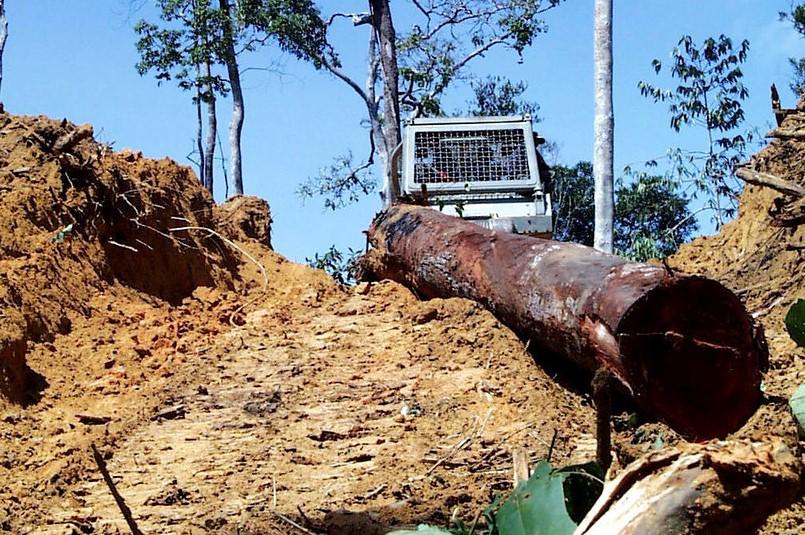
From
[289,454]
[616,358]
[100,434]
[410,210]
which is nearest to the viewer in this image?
[616,358]

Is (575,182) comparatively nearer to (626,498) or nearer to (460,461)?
(460,461)

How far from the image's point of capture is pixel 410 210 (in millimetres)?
9547

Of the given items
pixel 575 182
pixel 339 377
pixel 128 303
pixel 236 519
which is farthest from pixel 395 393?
pixel 575 182

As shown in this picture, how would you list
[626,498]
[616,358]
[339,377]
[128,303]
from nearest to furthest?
1. [626,498]
2. [616,358]
3. [339,377]
4. [128,303]

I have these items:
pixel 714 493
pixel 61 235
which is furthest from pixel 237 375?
pixel 714 493

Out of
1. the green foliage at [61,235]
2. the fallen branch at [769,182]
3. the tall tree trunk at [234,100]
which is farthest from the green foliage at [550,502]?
the tall tree trunk at [234,100]

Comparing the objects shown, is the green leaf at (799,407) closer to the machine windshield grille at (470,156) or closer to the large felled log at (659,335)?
the large felled log at (659,335)

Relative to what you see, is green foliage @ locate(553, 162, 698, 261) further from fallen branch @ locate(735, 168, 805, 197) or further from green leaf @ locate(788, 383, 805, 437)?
green leaf @ locate(788, 383, 805, 437)

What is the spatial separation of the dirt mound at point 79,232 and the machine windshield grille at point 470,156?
8.78ft

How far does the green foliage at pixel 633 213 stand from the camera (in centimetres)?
1744

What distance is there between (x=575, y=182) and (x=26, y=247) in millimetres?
19116

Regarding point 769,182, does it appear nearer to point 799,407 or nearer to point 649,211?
point 799,407

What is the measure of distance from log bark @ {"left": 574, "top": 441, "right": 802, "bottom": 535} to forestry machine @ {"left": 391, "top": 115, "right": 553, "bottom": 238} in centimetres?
907

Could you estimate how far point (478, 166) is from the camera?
1125 cm
